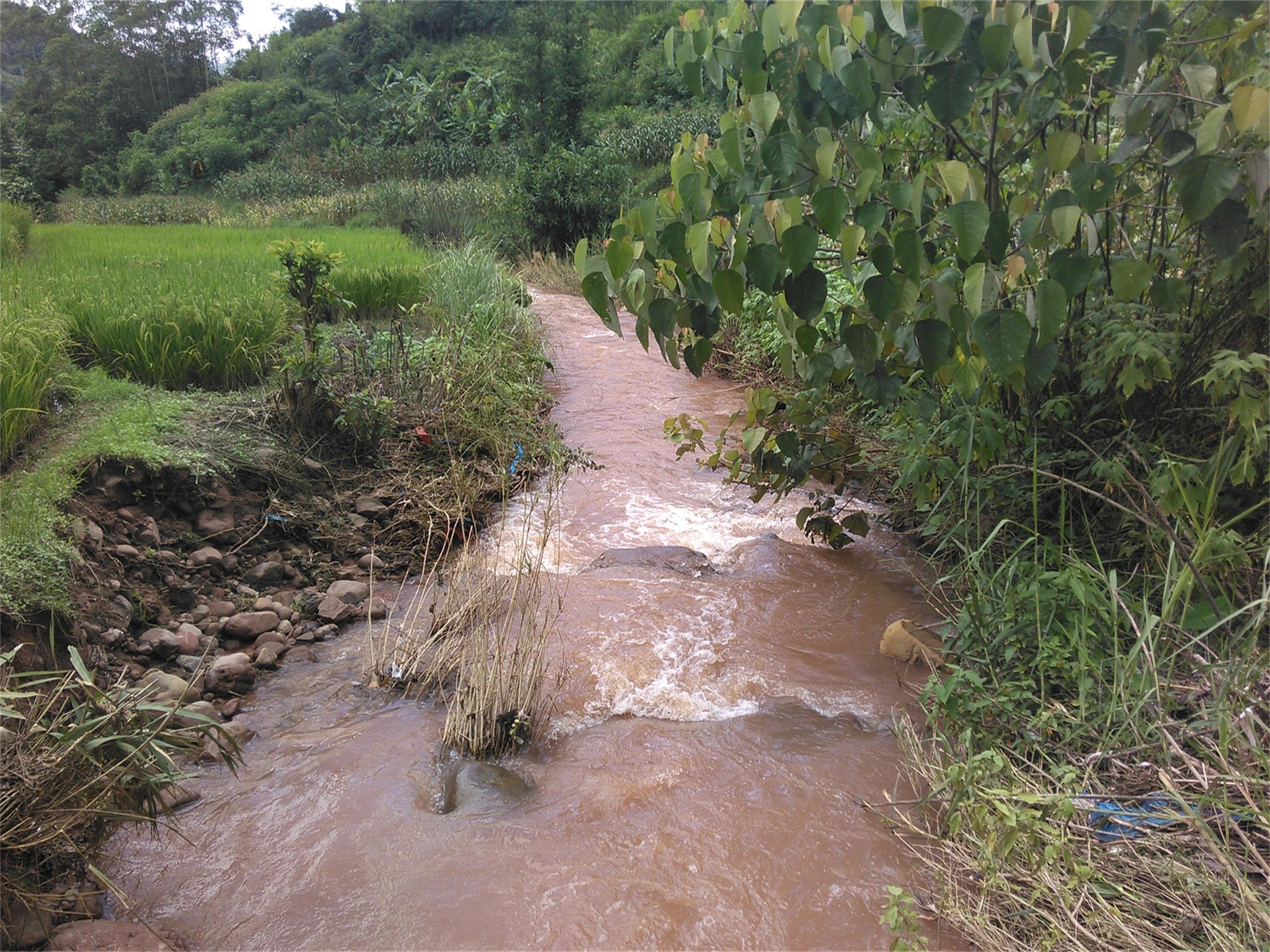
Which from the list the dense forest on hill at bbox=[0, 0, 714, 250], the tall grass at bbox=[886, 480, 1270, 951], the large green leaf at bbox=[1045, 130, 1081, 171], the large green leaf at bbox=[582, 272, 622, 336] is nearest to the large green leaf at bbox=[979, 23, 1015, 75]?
the large green leaf at bbox=[1045, 130, 1081, 171]

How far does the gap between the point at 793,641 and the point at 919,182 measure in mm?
2160

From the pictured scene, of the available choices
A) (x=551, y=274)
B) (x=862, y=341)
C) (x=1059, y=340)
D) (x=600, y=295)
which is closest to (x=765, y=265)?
(x=600, y=295)

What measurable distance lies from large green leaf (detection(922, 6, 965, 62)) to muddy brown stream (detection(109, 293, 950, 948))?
7.25 feet

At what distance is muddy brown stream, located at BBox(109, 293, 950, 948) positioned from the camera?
7.34ft

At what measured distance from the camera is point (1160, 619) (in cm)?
231

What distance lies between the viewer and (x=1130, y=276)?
7.54ft

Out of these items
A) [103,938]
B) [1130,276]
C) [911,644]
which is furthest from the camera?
[911,644]

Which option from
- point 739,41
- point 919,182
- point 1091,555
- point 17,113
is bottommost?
point 1091,555

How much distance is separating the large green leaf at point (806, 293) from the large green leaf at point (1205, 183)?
0.93 meters

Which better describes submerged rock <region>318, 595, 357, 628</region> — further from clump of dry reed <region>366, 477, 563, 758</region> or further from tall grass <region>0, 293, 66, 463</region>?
tall grass <region>0, 293, 66, 463</region>

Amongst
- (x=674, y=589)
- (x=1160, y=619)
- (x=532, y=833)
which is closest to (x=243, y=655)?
(x=532, y=833)

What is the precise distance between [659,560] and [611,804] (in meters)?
1.92

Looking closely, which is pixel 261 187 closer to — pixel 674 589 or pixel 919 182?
pixel 674 589

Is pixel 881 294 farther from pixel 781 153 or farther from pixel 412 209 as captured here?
pixel 412 209
